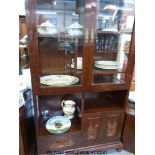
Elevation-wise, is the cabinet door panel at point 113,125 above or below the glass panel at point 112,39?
below

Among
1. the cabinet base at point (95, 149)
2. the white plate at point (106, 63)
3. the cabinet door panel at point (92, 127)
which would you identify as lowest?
the cabinet base at point (95, 149)

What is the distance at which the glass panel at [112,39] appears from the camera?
1276 mm

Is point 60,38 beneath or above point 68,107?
above

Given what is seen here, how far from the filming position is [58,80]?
138cm

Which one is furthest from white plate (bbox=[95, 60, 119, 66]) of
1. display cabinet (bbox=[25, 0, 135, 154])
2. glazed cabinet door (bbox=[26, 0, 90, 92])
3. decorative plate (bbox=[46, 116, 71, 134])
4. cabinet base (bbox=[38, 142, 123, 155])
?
cabinet base (bbox=[38, 142, 123, 155])

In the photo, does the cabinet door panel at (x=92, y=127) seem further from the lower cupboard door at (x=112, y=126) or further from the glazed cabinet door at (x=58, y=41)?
the glazed cabinet door at (x=58, y=41)

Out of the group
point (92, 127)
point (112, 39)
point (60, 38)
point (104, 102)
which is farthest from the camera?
point (104, 102)

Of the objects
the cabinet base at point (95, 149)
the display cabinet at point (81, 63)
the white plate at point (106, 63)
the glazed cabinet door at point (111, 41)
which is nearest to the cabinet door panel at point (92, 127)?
the display cabinet at point (81, 63)

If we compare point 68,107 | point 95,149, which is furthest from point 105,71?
point 95,149

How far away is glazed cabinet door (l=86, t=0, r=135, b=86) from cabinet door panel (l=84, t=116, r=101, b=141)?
1.23 feet

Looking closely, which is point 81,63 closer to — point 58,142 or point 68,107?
point 68,107

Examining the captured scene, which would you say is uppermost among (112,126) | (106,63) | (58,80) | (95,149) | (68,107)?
(106,63)
